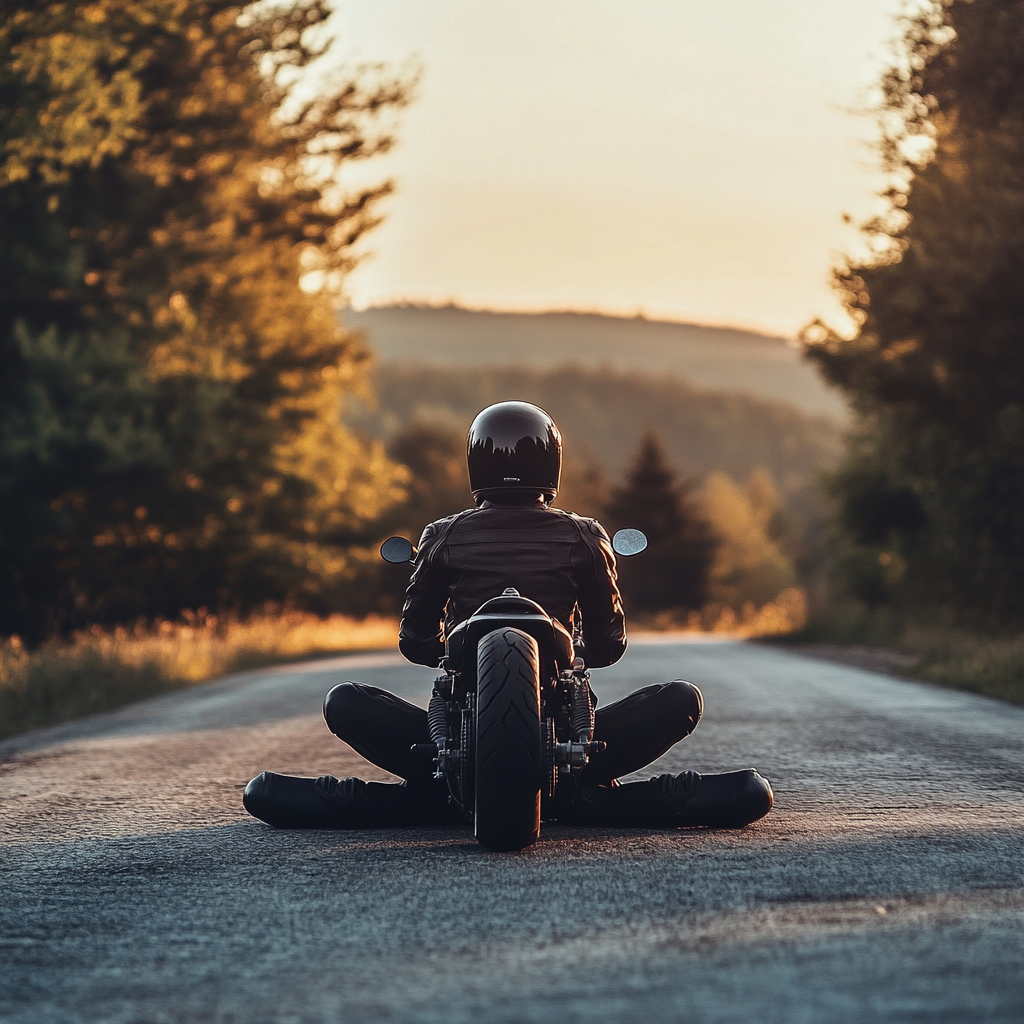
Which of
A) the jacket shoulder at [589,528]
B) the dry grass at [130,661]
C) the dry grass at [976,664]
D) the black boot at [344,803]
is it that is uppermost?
the jacket shoulder at [589,528]

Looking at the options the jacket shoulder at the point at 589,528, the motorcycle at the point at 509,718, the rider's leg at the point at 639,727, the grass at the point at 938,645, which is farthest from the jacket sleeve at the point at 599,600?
the grass at the point at 938,645

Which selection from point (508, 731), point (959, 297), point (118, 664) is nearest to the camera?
point (508, 731)

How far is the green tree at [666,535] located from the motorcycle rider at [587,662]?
61.1m

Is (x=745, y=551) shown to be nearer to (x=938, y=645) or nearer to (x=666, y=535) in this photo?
(x=666, y=535)

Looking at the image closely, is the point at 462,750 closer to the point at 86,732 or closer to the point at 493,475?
the point at 493,475

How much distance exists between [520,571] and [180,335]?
21187mm

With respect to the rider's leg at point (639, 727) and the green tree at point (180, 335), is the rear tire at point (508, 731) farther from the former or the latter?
the green tree at point (180, 335)

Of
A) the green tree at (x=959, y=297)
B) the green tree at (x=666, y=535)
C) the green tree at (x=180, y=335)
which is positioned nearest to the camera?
the green tree at (x=959, y=297)

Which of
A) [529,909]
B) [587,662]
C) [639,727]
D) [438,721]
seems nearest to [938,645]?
[639,727]

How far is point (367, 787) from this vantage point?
6.02m

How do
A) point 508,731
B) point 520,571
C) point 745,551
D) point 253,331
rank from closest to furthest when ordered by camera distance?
point 508,731, point 520,571, point 253,331, point 745,551

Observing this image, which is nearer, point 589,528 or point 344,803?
point 589,528

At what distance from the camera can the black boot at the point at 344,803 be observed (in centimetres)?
598

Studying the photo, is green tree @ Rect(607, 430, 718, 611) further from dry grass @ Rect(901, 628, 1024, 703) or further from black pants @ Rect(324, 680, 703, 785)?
black pants @ Rect(324, 680, 703, 785)
